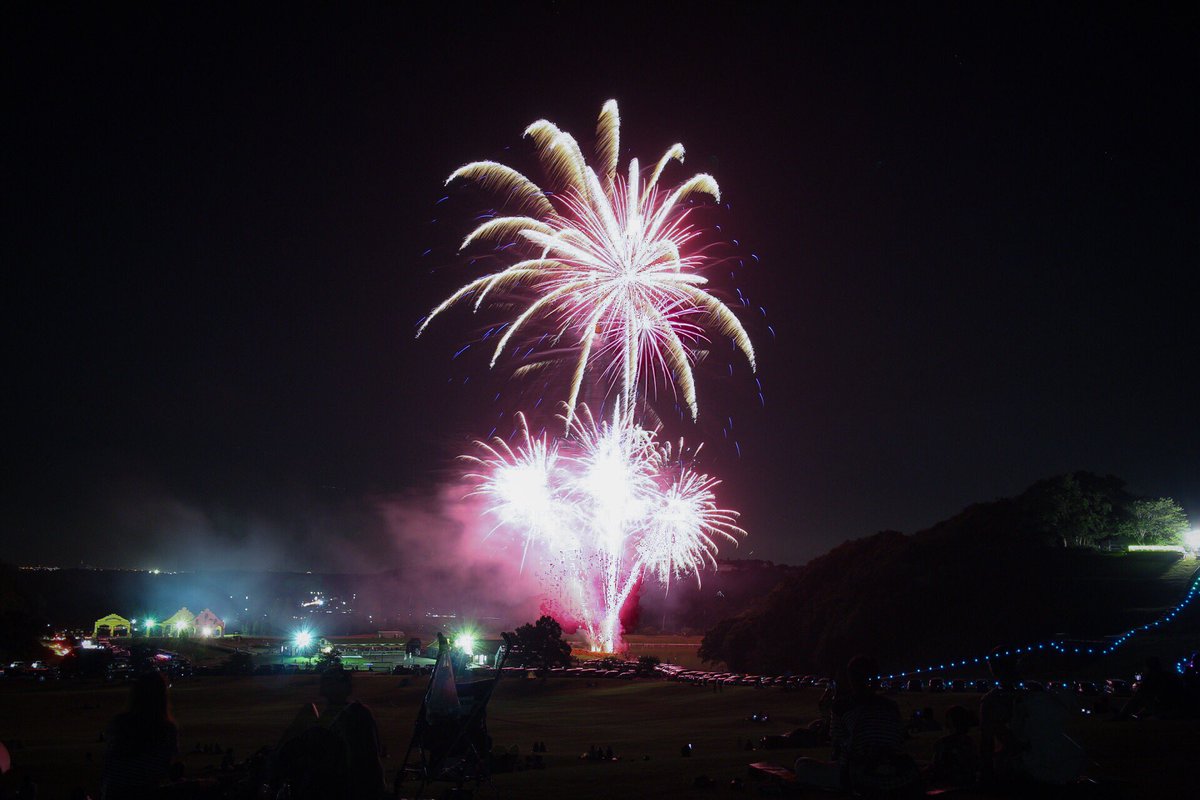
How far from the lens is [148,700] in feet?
21.3

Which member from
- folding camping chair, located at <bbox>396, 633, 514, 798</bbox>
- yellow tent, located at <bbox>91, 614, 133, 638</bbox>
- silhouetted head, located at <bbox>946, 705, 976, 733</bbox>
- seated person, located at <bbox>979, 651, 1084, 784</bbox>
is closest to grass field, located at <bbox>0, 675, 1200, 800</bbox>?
seated person, located at <bbox>979, 651, 1084, 784</bbox>

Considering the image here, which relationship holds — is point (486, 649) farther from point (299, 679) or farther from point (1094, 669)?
point (1094, 669)

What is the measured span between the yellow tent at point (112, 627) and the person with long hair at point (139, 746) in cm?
10439

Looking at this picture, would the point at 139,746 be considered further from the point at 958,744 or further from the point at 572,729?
the point at 572,729

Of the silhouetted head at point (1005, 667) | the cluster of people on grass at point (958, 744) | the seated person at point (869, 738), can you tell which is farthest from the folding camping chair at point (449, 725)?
the silhouetted head at point (1005, 667)

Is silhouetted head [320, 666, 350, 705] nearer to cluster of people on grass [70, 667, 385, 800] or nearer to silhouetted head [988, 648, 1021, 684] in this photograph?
cluster of people on grass [70, 667, 385, 800]

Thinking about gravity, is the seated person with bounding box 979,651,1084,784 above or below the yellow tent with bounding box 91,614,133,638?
below

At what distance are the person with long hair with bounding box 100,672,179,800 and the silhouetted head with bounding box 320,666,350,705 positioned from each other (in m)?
1.16

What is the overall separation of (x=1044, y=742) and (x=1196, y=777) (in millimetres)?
3386

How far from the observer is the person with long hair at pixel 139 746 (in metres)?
6.42

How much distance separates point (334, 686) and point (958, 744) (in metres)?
7.27

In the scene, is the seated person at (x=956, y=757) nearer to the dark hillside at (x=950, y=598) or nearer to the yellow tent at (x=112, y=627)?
the dark hillside at (x=950, y=598)

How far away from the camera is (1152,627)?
32.6 metres

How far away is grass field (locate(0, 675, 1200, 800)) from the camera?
1202cm
